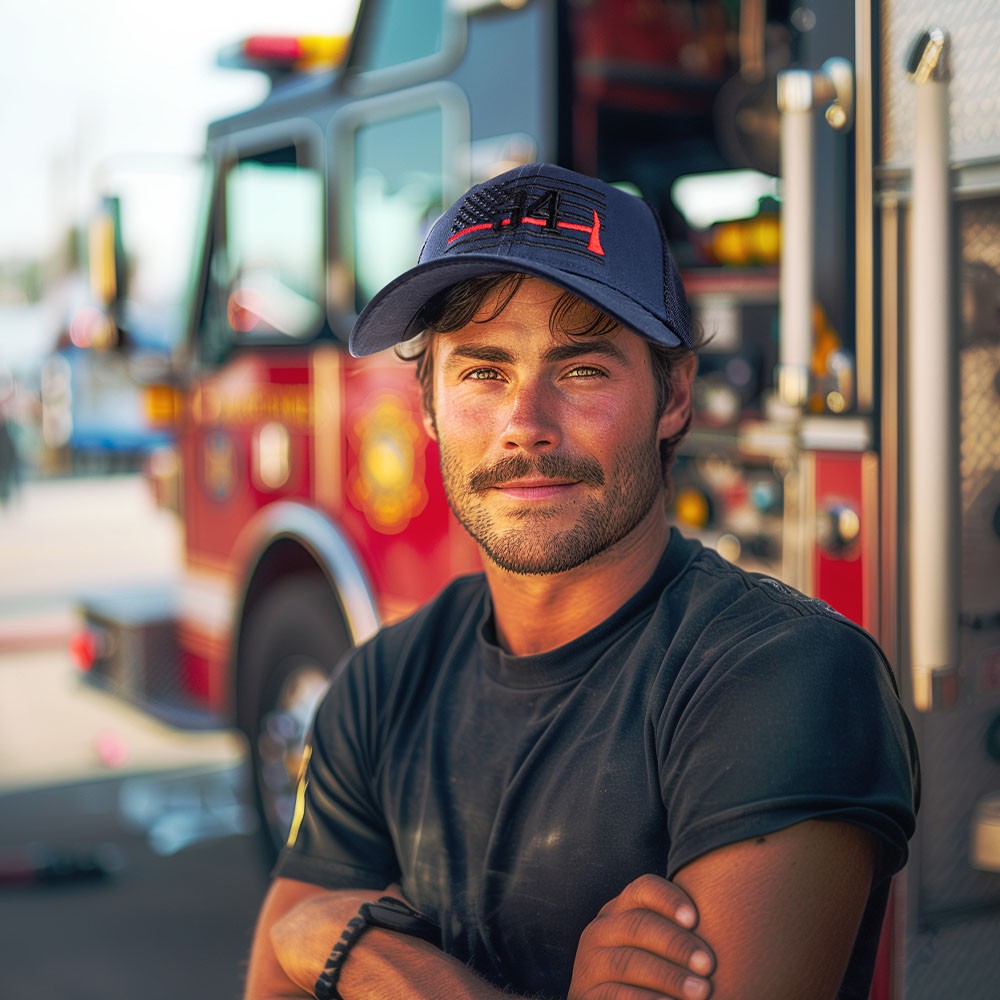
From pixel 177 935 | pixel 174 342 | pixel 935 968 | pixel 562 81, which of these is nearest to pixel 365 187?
pixel 562 81

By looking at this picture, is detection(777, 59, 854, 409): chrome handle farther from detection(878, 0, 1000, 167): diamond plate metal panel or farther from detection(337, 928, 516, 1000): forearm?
detection(337, 928, 516, 1000): forearm

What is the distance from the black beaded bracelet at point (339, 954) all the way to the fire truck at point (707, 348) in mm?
1221

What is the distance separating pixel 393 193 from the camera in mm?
4242

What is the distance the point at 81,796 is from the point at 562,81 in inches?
150

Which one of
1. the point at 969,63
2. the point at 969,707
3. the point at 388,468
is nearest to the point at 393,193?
the point at 388,468

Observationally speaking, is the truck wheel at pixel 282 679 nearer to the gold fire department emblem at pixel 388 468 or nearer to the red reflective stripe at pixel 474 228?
the gold fire department emblem at pixel 388 468

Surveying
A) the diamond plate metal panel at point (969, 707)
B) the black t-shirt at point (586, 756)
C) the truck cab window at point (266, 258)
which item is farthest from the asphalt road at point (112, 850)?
the black t-shirt at point (586, 756)

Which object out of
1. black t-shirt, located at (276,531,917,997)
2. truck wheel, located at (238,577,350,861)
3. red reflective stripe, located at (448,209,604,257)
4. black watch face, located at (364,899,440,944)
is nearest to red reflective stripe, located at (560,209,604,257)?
red reflective stripe, located at (448,209,604,257)

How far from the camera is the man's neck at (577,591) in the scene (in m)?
1.78

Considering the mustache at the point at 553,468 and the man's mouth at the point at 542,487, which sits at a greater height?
the mustache at the point at 553,468

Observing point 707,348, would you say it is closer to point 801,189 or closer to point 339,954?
point 801,189

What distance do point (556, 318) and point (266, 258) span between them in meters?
3.40

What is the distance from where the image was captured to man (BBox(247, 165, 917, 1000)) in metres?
1.39

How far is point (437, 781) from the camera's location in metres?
1.79
